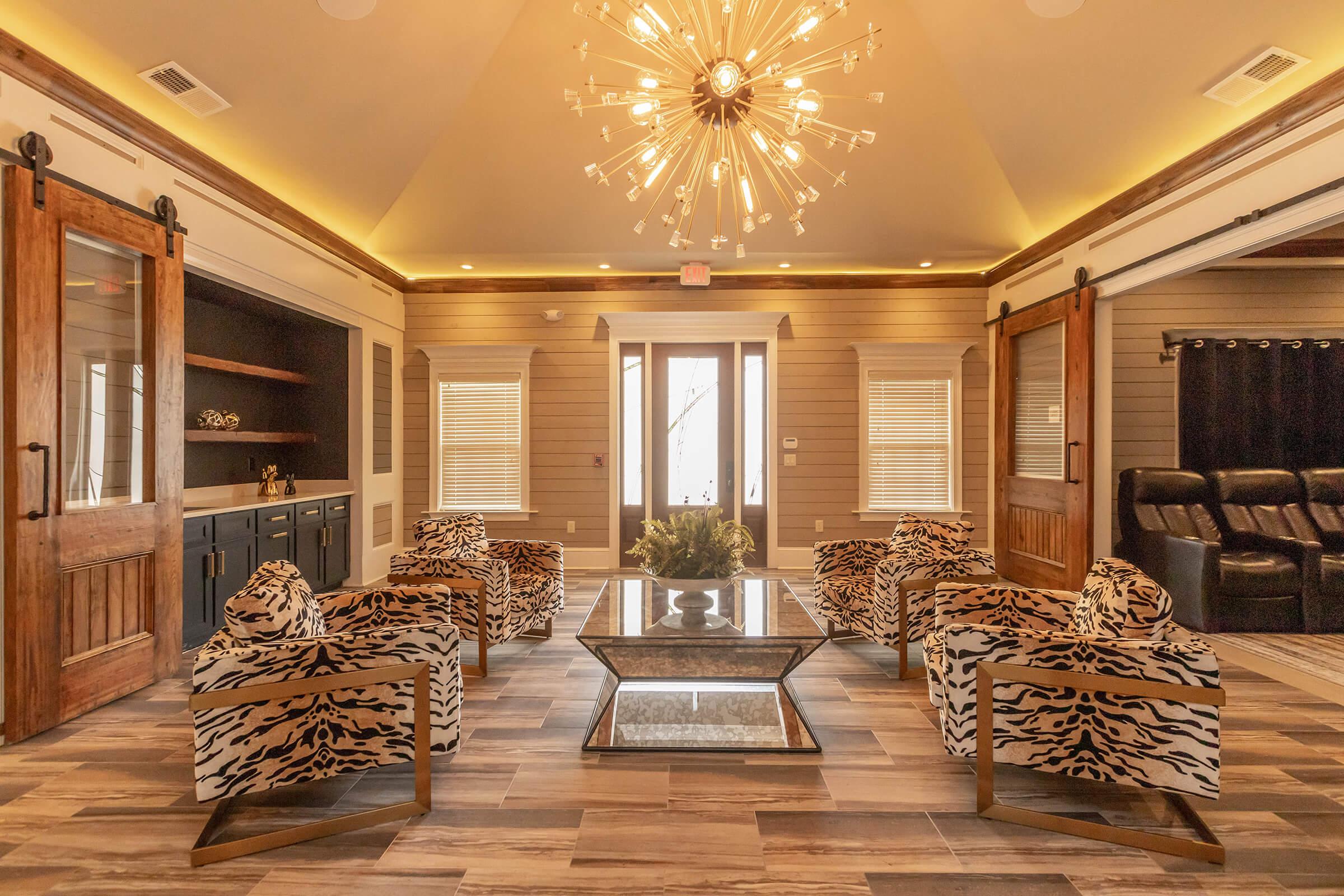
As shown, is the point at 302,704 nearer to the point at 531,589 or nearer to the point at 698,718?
the point at 698,718

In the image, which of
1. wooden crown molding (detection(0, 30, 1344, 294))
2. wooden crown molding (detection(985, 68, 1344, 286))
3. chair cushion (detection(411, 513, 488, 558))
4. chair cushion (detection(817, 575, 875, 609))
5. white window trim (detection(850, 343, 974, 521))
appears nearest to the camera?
wooden crown molding (detection(0, 30, 1344, 294))

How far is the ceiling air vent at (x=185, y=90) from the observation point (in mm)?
3365

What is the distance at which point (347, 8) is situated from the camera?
3.52 metres

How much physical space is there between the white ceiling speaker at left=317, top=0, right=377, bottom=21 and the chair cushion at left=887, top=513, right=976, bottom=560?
15.0 feet

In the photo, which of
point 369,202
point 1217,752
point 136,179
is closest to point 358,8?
point 136,179

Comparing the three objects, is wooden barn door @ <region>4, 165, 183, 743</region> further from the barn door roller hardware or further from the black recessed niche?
the black recessed niche

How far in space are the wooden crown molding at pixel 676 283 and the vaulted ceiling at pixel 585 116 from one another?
323mm

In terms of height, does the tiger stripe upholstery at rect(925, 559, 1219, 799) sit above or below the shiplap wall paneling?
below

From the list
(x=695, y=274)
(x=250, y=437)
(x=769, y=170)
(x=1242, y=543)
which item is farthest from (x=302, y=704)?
(x=1242, y=543)

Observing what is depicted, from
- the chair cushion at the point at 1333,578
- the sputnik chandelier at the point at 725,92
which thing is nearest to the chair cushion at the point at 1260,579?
the chair cushion at the point at 1333,578

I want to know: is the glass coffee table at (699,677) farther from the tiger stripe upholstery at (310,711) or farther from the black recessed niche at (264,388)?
the black recessed niche at (264,388)

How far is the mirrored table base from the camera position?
2.78m

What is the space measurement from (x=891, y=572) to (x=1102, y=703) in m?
1.54

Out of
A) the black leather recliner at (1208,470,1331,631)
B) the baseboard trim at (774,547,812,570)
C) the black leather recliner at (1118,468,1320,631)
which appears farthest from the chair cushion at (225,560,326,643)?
the black leather recliner at (1208,470,1331,631)
